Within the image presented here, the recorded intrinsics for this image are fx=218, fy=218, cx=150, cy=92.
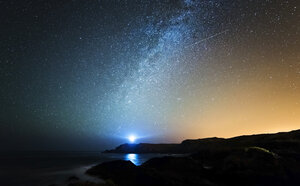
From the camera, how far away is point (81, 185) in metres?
29.3

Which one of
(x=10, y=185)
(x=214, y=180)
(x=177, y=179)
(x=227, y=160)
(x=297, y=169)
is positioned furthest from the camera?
(x=10, y=185)

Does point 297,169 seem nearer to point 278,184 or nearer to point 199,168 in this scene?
point 278,184

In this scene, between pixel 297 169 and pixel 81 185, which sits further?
pixel 297 169

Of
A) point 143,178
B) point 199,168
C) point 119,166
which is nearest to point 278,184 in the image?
point 199,168

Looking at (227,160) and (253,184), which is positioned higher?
(227,160)

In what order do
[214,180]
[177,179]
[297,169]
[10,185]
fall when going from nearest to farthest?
[177,179] < [214,180] < [297,169] < [10,185]

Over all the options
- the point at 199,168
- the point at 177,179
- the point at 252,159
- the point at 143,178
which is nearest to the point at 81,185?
the point at 143,178

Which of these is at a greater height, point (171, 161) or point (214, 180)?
point (171, 161)

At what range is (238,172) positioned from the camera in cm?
3319

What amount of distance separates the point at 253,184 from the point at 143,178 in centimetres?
1523

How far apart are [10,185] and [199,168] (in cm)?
3830

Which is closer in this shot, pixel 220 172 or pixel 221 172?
pixel 221 172

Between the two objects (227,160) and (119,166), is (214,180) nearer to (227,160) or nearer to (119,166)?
(227,160)

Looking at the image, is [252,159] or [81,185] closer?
[81,185]
